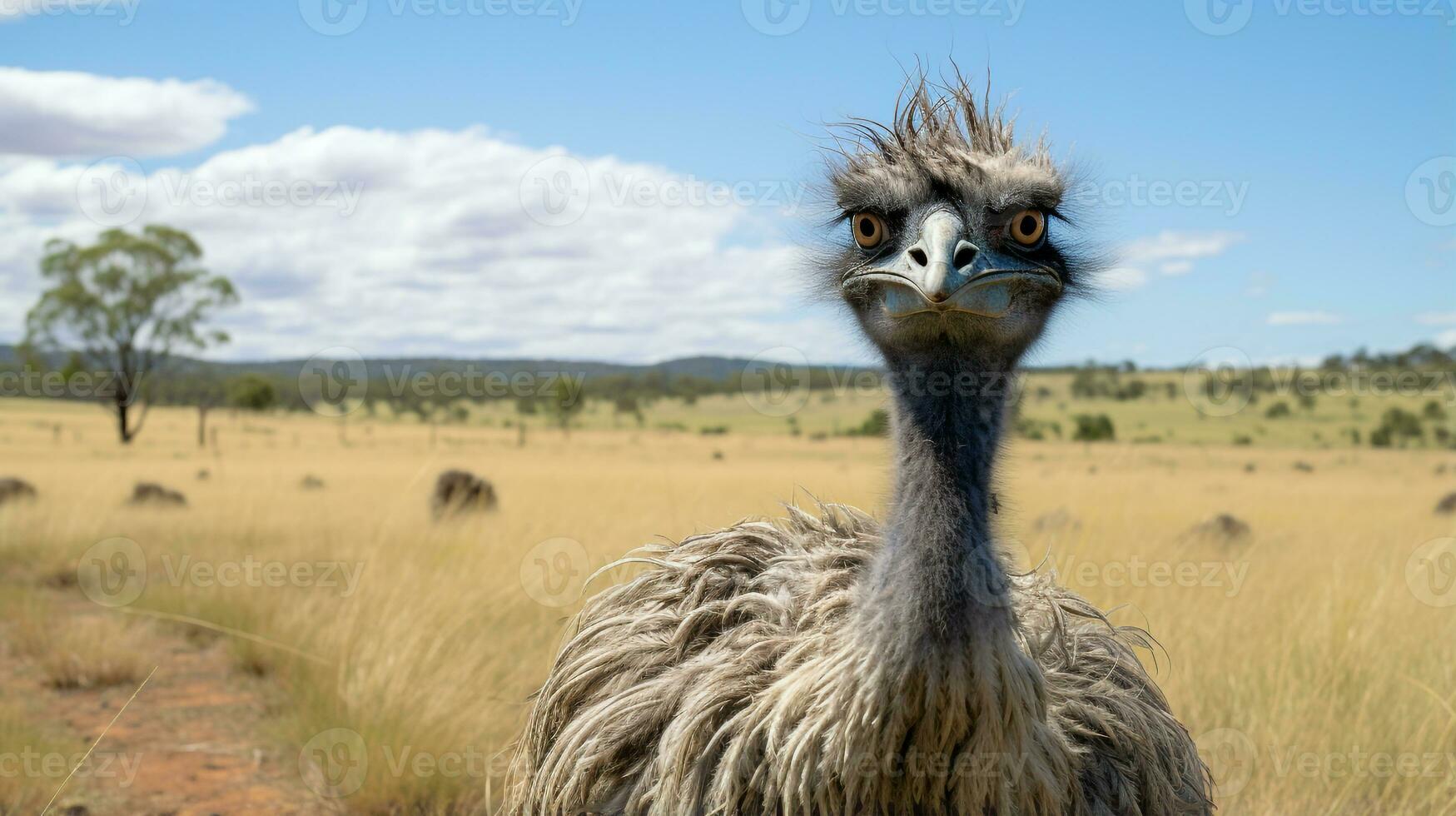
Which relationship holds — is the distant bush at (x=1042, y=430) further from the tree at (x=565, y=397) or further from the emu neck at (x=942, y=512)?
the emu neck at (x=942, y=512)

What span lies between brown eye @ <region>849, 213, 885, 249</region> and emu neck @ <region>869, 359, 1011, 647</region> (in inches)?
12.5

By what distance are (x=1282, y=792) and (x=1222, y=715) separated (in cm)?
76

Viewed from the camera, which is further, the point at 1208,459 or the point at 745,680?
the point at 1208,459

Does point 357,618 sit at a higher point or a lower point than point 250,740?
higher

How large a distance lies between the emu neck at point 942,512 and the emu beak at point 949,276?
0.55ft

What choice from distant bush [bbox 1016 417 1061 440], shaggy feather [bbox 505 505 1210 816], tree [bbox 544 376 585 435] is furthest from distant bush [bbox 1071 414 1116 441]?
shaggy feather [bbox 505 505 1210 816]

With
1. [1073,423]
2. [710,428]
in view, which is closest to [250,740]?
[710,428]

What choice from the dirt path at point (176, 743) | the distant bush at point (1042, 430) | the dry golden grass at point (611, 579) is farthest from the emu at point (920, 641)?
the distant bush at point (1042, 430)

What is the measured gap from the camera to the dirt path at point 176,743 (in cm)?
509

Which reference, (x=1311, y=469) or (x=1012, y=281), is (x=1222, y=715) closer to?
(x=1012, y=281)

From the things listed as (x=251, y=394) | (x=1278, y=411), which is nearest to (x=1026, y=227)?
(x=251, y=394)

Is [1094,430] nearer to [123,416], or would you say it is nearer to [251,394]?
[123,416]

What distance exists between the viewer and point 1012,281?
2650mm

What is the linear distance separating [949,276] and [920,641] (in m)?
0.81
